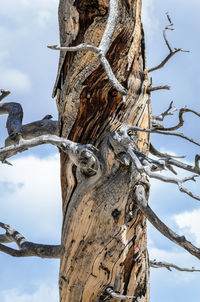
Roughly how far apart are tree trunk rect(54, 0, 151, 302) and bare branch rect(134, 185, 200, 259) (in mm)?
98

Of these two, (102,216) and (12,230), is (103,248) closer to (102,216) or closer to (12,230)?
(102,216)

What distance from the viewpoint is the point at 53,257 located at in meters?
3.98

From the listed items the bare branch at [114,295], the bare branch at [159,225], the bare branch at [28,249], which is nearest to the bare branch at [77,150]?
the bare branch at [159,225]

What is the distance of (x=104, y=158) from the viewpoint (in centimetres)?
325

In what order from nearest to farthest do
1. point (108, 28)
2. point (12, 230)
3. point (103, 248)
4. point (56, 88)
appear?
point (108, 28) → point (103, 248) → point (56, 88) → point (12, 230)

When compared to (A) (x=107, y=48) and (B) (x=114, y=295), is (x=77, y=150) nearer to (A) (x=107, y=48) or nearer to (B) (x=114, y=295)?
(A) (x=107, y=48)

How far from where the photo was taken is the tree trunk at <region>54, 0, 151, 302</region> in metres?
3.15

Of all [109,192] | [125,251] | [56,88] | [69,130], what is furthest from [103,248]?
[56,88]

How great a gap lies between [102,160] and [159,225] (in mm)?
620

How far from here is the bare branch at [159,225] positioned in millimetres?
2903

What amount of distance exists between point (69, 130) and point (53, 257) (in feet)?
A: 3.92

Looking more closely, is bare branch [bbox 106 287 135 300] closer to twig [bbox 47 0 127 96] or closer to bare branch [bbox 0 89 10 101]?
twig [bbox 47 0 127 96]

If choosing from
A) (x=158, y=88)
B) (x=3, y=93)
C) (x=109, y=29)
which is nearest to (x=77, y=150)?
(x=109, y=29)

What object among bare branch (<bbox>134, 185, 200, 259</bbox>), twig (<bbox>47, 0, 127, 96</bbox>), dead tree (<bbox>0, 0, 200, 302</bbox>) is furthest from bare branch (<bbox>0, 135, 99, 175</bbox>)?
twig (<bbox>47, 0, 127, 96</bbox>)
